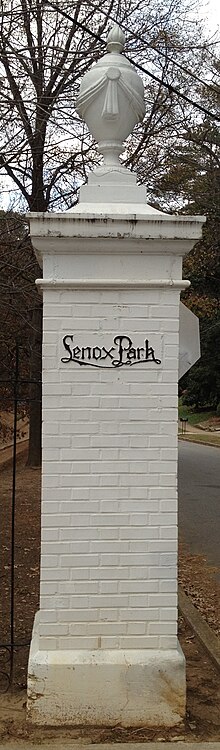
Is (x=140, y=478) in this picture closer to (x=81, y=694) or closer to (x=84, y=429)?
(x=84, y=429)

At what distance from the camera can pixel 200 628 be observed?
5.99 m

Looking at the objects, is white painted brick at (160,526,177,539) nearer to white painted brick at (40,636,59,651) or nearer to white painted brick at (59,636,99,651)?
white painted brick at (59,636,99,651)

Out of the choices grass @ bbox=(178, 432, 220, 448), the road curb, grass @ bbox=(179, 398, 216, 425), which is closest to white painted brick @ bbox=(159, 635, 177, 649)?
the road curb

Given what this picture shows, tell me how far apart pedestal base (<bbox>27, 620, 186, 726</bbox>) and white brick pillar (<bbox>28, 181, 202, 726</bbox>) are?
0.04 ft

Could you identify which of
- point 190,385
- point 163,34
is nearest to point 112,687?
point 163,34

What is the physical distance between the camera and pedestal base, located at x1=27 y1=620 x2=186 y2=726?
160 inches

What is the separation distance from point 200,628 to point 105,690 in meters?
2.06

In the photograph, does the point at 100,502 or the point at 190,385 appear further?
the point at 190,385

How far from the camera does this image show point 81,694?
407 cm

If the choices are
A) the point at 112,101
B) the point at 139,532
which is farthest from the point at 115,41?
the point at 139,532

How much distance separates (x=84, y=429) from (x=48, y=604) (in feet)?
3.08

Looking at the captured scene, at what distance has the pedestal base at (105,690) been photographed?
407cm

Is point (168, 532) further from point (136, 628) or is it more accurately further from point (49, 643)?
point (49, 643)

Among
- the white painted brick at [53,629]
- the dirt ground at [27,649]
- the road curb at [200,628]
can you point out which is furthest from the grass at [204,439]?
the white painted brick at [53,629]
